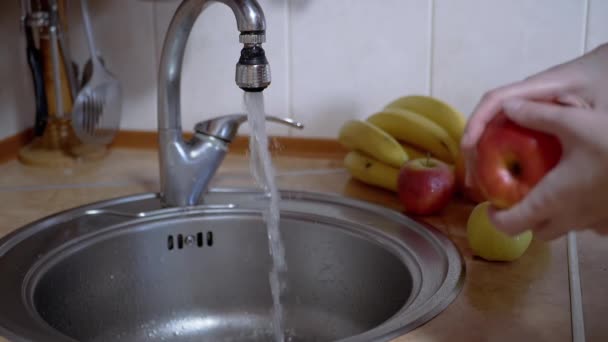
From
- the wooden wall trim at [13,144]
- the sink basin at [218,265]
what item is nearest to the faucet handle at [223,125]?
the sink basin at [218,265]

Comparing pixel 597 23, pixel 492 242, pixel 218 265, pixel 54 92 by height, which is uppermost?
pixel 597 23

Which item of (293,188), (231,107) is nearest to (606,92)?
(293,188)

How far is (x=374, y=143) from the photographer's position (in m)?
1.01

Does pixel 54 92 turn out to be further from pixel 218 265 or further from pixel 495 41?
pixel 495 41

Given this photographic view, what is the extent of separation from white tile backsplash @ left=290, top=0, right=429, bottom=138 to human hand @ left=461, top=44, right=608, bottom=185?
61cm

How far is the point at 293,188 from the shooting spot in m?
1.07

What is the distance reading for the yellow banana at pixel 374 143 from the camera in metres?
1.00

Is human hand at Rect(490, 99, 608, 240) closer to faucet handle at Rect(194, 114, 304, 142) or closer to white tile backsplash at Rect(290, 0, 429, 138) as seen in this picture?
faucet handle at Rect(194, 114, 304, 142)

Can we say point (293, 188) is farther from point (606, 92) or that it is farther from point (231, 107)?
point (606, 92)

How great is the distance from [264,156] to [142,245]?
208 mm

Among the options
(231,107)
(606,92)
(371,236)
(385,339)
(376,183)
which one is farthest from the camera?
(231,107)

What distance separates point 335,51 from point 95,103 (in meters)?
0.39

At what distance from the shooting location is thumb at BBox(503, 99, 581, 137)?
48cm

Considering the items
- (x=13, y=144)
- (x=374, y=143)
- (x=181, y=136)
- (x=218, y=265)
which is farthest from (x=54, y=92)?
(x=374, y=143)
